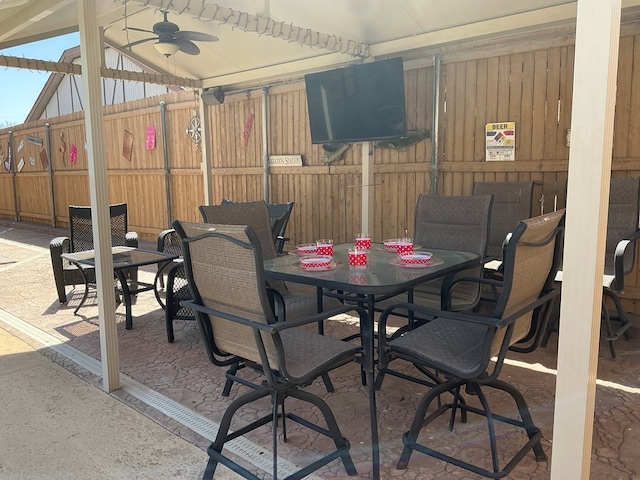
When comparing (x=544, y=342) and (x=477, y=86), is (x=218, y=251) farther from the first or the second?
(x=477, y=86)

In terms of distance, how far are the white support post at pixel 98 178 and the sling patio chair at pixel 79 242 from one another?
6.34ft

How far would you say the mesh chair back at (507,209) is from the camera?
4223 millimetres

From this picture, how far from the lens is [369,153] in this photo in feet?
17.3

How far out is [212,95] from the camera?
659 cm

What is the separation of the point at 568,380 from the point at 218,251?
121cm

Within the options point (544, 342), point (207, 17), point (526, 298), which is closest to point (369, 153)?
point (207, 17)

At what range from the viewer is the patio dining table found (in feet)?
7.00

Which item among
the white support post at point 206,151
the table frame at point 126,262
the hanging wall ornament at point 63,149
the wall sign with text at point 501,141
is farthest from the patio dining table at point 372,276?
the hanging wall ornament at point 63,149

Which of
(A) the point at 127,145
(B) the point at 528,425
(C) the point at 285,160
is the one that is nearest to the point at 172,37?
(C) the point at 285,160

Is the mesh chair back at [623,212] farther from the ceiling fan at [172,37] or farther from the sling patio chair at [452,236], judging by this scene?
the ceiling fan at [172,37]

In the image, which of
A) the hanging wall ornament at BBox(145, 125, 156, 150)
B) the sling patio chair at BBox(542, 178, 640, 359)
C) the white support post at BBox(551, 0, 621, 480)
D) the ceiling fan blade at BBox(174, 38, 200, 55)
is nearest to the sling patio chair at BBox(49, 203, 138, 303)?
the ceiling fan blade at BBox(174, 38, 200, 55)

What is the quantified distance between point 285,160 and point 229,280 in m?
4.81

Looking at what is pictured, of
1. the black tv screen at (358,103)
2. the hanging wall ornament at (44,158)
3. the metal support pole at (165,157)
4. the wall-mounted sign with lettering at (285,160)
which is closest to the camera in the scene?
the black tv screen at (358,103)

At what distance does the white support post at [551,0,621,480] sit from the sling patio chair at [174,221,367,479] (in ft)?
2.85
